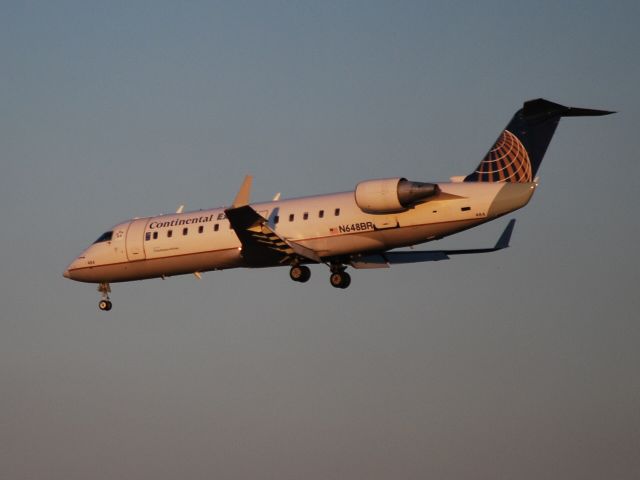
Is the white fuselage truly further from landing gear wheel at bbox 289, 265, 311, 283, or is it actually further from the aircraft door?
landing gear wheel at bbox 289, 265, 311, 283

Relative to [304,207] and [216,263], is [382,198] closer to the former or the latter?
[304,207]

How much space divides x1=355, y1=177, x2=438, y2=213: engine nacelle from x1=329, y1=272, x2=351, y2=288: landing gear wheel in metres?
3.41

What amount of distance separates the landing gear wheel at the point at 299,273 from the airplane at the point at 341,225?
3 centimetres

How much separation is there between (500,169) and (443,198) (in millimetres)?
1756

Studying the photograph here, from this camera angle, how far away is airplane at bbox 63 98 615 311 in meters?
36.1

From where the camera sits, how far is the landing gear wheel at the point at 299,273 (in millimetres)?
38875

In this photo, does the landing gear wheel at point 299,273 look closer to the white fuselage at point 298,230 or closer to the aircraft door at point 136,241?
the white fuselage at point 298,230

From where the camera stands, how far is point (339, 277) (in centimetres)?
3947

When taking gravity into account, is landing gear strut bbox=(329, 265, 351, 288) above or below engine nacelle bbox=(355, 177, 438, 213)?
below

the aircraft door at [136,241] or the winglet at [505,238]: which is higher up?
the aircraft door at [136,241]

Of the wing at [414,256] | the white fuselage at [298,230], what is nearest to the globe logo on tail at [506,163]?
the white fuselage at [298,230]

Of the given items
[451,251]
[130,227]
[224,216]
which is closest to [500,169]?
[451,251]

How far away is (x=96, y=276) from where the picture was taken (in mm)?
42406

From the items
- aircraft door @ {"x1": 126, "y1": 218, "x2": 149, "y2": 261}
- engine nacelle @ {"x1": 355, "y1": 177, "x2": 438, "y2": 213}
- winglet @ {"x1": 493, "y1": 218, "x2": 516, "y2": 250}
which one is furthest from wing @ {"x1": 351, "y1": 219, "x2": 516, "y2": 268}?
aircraft door @ {"x1": 126, "y1": 218, "x2": 149, "y2": 261}
